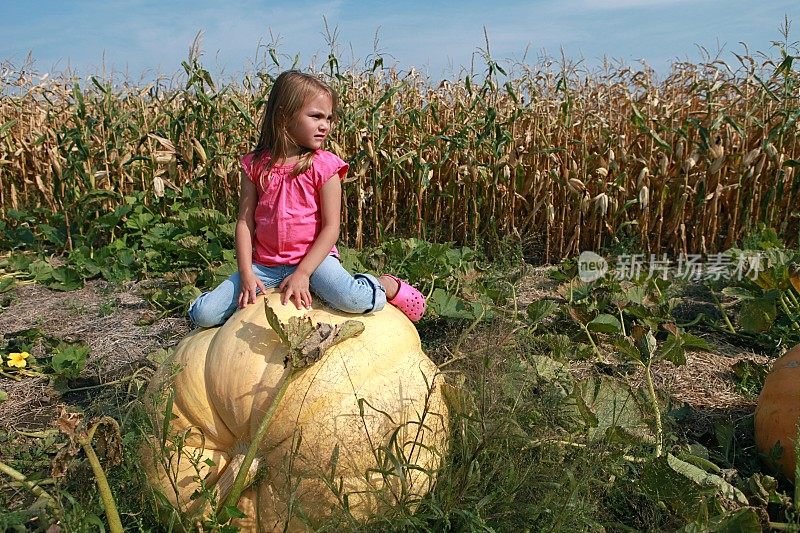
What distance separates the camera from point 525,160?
5934 mm

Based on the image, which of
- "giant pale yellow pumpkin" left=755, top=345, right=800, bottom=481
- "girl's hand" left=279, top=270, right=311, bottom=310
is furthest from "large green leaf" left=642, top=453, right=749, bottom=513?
"girl's hand" left=279, top=270, right=311, bottom=310

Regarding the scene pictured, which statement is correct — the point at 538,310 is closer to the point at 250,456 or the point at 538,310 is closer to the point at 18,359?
the point at 250,456

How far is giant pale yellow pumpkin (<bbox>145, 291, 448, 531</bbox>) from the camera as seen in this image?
191 cm

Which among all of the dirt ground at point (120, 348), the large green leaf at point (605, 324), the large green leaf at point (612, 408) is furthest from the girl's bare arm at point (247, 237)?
the large green leaf at point (605, 324)

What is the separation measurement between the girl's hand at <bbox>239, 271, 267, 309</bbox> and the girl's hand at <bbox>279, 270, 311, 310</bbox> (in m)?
0.09

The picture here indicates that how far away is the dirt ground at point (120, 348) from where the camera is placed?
3.11m

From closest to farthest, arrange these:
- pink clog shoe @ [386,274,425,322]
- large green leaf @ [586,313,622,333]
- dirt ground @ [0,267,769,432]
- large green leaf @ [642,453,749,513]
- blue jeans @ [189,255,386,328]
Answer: large green leaf @ [642,453,749,513]
blue jeans @ [189,255,386,328]
pink clog shoe @ [386,274,425,322]
dirt ground @ [0,267,769,432]
large green leaf @ [586,313,622,333]

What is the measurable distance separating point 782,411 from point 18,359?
331 centimetres

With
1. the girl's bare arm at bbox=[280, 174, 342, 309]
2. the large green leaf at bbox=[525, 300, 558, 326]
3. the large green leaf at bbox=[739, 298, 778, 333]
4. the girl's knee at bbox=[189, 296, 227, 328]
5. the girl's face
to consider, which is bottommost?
the large green leaf at bbox=[739, 298, 778, 333]

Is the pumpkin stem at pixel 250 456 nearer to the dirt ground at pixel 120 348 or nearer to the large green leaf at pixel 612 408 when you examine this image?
the large green leaf at pixel 612 408

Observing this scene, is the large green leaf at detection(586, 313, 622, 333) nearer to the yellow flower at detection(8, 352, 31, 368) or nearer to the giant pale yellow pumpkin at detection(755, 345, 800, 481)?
the giant pale yellow pumpkin at detection(755, 345, 800, 481)

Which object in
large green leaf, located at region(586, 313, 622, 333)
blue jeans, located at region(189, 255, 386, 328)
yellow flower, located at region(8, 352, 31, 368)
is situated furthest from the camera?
yellow flower, located at region(8, 352, 31, 368)

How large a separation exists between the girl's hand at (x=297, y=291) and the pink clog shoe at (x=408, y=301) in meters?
0.59

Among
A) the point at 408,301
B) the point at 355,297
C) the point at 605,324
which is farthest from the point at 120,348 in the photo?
the point at 605,324
